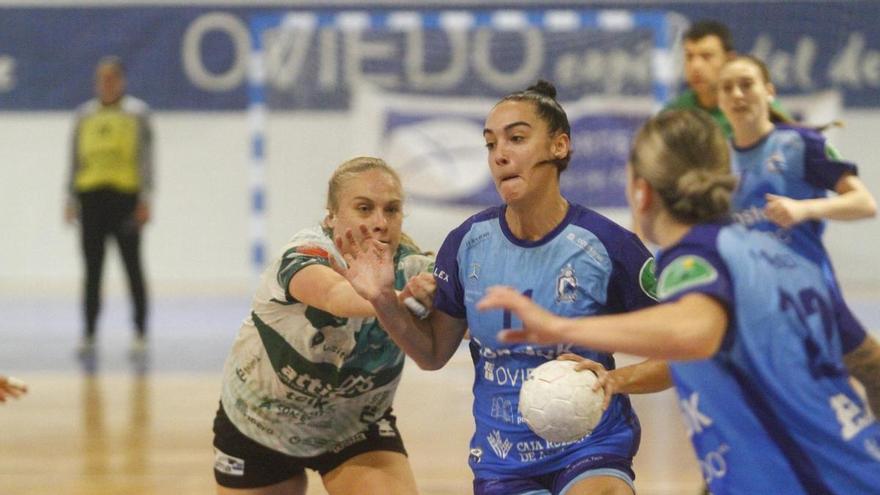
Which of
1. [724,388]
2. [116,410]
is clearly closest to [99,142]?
[116,410]

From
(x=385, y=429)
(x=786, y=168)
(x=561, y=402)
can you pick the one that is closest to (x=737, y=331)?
(x=561, y=402)

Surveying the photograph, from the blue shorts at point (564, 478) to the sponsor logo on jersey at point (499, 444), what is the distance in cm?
7

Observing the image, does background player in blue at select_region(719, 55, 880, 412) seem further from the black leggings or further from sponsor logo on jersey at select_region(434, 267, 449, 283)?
the black leggings

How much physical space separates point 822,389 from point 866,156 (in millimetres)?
11253

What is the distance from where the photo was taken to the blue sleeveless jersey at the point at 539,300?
318cm

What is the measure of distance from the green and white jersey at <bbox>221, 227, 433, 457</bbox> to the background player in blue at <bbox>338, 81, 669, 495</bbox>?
0.41 meters

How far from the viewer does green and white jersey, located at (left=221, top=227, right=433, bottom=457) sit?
11.9 ft

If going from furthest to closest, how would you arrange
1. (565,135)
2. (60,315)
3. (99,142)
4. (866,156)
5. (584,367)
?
(866,156)
(60,315)
(99,142)
(565,135)
(584,367)

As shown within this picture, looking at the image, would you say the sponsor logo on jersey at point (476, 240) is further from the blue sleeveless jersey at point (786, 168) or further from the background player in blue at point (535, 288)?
the blue sleeveless jersey at point (786, 168)

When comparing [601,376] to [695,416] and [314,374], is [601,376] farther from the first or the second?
[314,374]

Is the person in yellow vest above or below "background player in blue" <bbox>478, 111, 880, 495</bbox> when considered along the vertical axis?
below

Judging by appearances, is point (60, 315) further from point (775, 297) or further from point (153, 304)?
point (775, 297)

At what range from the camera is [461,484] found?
5.54 meters

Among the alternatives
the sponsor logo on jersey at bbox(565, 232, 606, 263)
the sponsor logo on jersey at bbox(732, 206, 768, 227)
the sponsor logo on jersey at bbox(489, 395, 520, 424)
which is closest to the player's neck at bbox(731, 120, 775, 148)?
the sponsor logo on jersey at bbox(732, 206, 768, 227)
